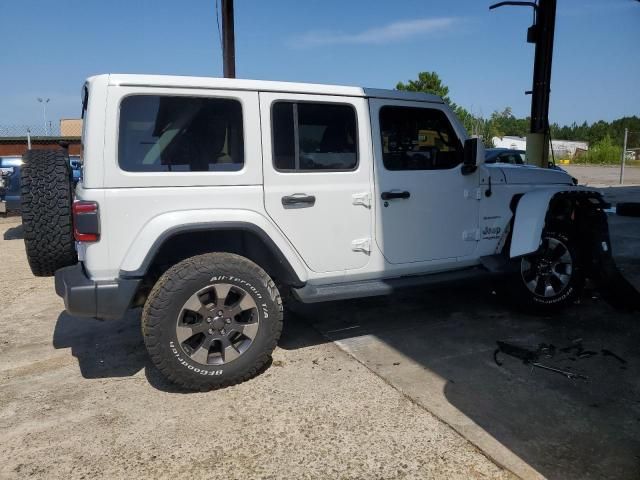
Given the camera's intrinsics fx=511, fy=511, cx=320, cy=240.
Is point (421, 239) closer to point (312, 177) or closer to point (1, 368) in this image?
point (312, 177)

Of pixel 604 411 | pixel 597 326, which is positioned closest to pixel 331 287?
pixel 604 411

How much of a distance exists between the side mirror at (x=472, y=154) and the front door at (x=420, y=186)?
0.23ft

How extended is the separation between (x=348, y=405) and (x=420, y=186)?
1.85 metres

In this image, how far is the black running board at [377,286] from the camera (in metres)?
3.71

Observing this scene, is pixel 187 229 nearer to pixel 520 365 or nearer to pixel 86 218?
pixel 86 218

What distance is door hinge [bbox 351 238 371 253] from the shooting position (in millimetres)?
3854

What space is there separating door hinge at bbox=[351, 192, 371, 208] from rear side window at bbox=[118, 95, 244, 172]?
894 millimetres

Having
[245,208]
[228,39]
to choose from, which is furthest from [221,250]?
[228,39]

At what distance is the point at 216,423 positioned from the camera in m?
2.97

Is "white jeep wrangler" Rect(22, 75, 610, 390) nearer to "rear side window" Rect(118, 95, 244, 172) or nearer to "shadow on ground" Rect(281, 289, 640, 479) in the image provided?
"rear side window" Rect(118, 95, 244, 172)

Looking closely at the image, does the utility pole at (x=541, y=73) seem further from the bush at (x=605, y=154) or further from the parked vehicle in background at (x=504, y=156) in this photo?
the bush at (x=605, y=154)

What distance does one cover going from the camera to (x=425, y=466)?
2.54 meters

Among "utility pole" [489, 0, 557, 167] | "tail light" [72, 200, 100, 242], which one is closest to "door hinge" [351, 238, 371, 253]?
"tail light" [72, 200, 100, 242]

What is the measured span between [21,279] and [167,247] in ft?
13.1
